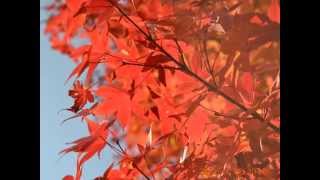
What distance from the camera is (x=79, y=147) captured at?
66 cm

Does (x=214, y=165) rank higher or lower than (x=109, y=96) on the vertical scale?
lower

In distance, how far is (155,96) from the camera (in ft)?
2.31

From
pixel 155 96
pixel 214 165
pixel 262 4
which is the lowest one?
pixel 214 165

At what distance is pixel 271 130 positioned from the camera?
25.2 inches

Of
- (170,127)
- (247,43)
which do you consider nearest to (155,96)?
(170,127)
